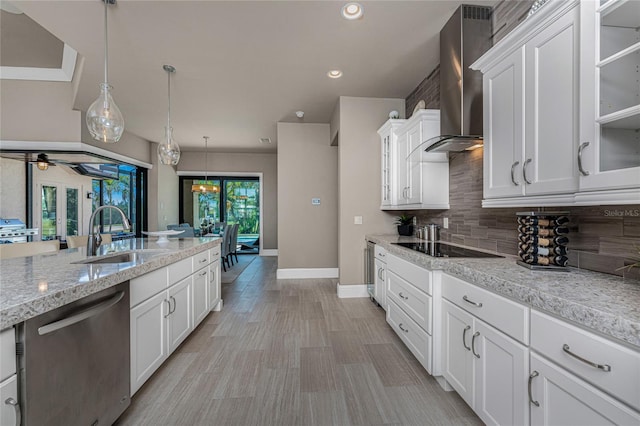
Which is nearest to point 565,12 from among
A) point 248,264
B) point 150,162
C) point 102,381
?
point 102,381

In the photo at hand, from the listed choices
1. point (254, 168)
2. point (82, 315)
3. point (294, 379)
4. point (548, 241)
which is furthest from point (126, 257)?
point (254, 168)

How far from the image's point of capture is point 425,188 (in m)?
2.87

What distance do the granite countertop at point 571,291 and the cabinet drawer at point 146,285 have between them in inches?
78.8

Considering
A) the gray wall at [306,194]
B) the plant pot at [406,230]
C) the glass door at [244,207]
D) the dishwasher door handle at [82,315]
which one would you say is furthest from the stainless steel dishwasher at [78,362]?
the glass door at [244,207]

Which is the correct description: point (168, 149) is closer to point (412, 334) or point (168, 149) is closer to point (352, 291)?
point (352, 291)

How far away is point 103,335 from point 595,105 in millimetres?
2537

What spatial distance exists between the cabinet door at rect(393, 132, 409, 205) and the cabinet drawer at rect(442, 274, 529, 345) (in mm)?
1653

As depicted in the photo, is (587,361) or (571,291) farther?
(571,291)

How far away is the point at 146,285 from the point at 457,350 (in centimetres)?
206

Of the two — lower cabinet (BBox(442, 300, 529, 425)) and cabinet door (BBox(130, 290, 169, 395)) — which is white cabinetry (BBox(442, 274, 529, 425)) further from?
cabinet door (BBox(130, 290, 169, 395))

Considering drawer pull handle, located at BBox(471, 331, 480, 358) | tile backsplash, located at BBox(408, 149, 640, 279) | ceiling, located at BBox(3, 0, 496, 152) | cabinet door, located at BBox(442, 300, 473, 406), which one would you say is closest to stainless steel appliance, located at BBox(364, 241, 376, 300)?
tile backsplash, located at BBox(408, 149, 640, 279)

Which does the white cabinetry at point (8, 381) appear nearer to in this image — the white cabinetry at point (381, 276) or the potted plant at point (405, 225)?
the white cabinetry at point (381, 276)

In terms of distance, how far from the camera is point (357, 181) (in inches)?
156

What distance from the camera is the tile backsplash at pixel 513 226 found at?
4.24 feet
